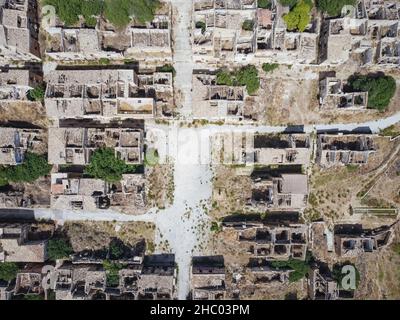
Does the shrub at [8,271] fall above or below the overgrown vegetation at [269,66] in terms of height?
below

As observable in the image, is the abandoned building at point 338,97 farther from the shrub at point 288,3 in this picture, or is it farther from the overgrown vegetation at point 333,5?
the shrub at point 288,3

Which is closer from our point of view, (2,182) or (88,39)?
Result: (88,39)

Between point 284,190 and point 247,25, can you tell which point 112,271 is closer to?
point 284,190

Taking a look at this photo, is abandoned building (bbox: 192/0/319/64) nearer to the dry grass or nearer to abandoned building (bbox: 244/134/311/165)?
abandoned building (bbox: 244/134/311/165)

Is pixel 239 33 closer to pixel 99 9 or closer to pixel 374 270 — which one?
pixel 99 9

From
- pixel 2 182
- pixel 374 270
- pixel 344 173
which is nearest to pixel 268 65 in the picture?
pixel 344 173

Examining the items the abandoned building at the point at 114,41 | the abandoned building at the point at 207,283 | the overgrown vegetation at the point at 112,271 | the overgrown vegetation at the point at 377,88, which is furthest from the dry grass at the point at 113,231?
the overgrown vegetation at the point at 377,88

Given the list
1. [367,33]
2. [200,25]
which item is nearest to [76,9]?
[200,25]

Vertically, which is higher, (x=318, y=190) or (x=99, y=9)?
(x=99, y=9)
